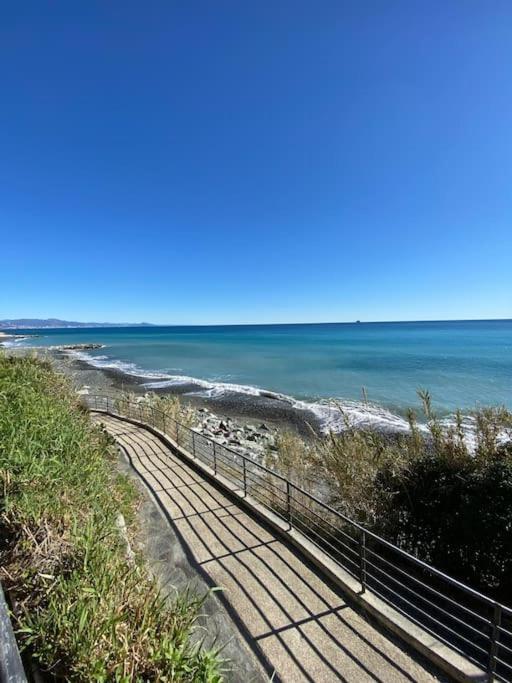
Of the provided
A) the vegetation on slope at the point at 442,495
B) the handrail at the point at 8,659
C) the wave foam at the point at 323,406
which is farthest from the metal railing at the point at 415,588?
the wave foam at the point at 323,406

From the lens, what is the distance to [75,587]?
8.92 ft

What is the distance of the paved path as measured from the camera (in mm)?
3375

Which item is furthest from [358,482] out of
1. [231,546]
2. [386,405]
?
[386,405]

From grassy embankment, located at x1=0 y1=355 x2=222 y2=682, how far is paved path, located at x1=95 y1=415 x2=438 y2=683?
71 cm

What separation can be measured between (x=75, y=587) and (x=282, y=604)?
8.57 feet

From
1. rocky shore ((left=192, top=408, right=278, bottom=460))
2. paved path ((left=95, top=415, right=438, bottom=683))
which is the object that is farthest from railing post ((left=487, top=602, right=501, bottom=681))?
rocky shore ((left=192, top=408, right=278, bottom=460))

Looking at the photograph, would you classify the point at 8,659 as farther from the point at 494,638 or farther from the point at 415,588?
the point at 415,588

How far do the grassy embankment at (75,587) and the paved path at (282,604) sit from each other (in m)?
0.71

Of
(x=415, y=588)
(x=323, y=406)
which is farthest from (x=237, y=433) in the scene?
(x=415, y=588)

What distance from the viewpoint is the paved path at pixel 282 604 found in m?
3.38

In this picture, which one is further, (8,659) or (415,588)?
(415,588)

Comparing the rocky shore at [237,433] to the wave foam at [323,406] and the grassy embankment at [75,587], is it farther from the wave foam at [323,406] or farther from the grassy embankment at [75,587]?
the grassy embankment at [75,587]

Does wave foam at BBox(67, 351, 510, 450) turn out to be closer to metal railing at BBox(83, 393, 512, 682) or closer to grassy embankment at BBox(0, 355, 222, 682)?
metal railing at BBox(83, 393, 512, 682)

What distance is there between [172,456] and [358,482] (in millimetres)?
5462
